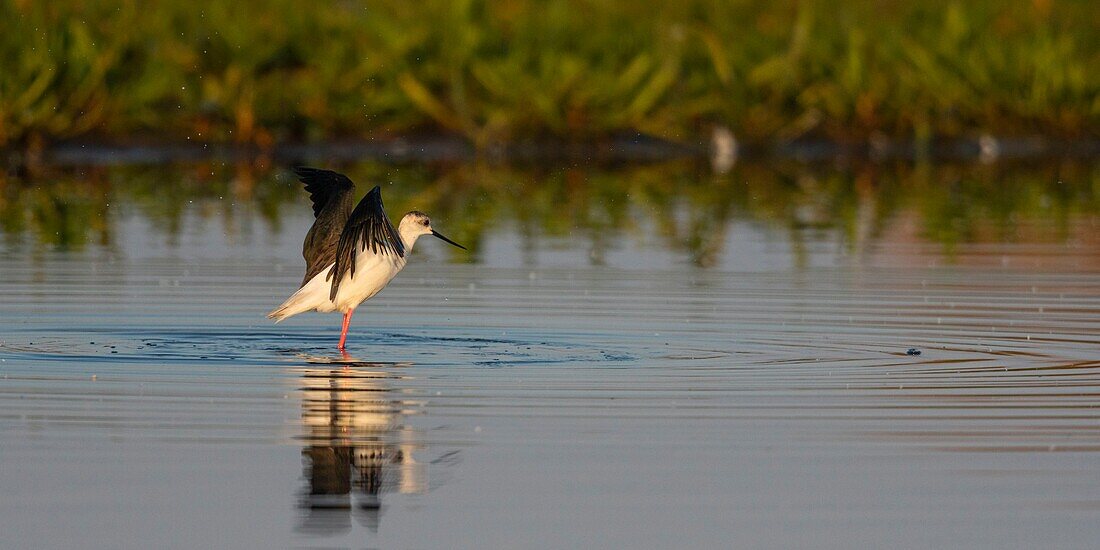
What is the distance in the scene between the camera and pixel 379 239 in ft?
35.7

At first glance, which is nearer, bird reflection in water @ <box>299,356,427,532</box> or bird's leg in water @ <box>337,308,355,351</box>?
bird reflection in water @ <box>299,356,427,532</box>

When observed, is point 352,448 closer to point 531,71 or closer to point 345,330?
point 345,330

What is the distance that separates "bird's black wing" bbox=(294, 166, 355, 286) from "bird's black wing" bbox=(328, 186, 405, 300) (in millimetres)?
145

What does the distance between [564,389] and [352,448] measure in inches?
67.9

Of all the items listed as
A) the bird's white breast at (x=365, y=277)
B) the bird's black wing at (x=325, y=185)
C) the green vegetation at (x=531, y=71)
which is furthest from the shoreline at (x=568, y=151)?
the bird's white breast at (x=365, y=277)

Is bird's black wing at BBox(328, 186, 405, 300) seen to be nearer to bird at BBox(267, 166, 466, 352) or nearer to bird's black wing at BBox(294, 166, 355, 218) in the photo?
bird at BBox(267, 166, 466, 352)

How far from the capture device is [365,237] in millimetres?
10695

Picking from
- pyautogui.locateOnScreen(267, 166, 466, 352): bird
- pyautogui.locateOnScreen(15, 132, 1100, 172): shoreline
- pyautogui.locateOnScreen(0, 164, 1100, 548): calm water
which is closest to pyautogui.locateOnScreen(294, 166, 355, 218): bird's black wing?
pyautogui.locateOnScreen(267, 166, 466, 352): bird

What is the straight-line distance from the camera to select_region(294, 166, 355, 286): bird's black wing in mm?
10922

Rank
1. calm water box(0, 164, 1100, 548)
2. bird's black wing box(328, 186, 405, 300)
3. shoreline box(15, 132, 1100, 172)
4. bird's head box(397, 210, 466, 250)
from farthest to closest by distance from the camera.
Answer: shoreline box(15, 132, 1100, 172) < bird's head box(397, 210, 466, 250) < bird's black wing box(328, 186, 405, 300) < calm water box(0, 164, 1100, 548)

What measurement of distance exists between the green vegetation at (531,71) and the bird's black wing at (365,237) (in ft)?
49.6

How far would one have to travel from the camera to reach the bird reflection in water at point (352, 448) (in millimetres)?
6527

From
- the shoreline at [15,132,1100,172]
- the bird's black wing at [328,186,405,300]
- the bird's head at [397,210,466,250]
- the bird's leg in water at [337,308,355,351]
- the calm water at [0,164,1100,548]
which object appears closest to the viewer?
the calm water at [0,164,1100,548]

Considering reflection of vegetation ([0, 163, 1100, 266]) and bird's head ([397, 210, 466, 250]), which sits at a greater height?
reflection of vegetation ([0, 163, 1100, 266])
